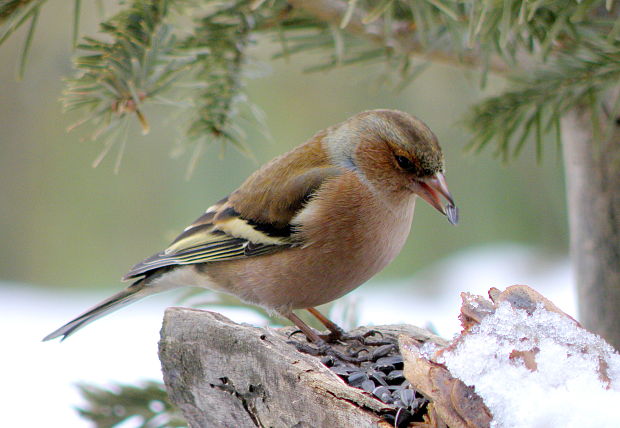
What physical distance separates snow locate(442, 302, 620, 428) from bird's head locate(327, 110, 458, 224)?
0.64m

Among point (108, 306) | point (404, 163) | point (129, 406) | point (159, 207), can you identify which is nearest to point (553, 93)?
point (404, 163)

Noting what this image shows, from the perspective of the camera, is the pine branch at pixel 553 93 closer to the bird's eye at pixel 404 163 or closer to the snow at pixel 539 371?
the bird's eye at pixel 404 163

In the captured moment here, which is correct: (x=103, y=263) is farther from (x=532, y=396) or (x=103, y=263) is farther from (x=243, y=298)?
(x=532, y=396)

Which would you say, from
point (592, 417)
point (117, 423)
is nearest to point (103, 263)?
point (117, 423)

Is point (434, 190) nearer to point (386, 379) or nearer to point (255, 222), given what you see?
point (255, 222)

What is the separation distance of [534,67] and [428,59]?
0.25m

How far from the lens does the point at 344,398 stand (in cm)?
110

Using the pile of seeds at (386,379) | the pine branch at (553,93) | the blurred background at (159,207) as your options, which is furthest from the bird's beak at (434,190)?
the blurred background at (159,207)

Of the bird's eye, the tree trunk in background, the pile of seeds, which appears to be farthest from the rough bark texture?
the bird's eye

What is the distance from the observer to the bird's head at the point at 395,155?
188 centimetres

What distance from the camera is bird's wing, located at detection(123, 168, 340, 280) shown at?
200 centimetres

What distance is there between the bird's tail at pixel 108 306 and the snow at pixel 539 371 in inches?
47.4

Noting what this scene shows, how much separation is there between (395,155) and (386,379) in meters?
0.74

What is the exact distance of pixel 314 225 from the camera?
1903mm
